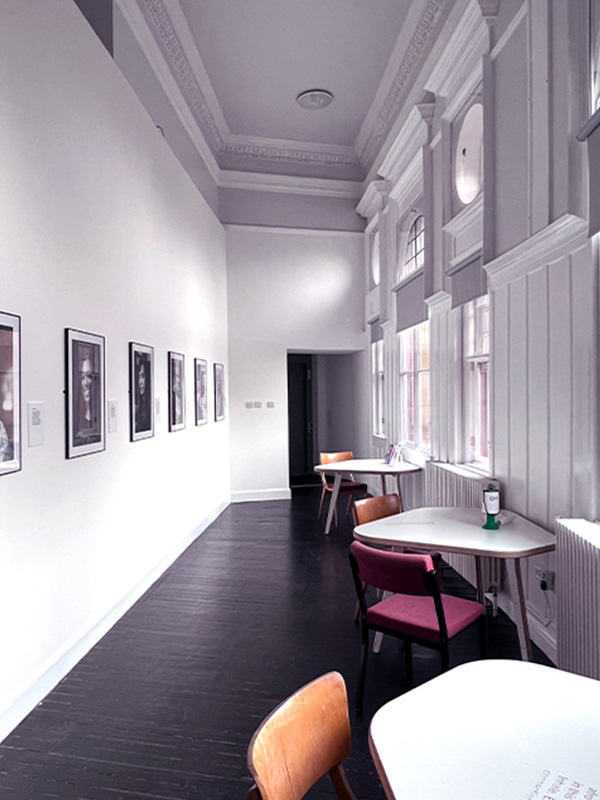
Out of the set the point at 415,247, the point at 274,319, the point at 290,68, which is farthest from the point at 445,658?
the point at 290,68

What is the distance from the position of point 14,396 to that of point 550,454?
2892mm

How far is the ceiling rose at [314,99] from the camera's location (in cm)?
638

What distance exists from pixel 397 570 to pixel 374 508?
3.85 ft

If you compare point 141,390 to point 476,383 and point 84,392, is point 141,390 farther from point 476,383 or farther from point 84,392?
point 476,383

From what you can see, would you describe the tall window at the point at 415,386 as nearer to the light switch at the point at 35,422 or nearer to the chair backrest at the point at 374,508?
the chair backrest at the point at 374,508

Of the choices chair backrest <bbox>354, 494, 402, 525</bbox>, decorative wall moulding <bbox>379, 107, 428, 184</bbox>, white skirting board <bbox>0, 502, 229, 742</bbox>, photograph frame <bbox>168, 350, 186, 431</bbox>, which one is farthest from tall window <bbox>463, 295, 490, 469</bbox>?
white skirting board <bbox>0, 502, 229, 742</bbox>

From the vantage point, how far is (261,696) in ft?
8.77

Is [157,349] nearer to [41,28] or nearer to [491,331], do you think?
[41,28]

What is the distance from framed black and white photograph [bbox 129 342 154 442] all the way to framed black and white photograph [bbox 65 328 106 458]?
490 mm

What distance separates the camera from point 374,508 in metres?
3.53

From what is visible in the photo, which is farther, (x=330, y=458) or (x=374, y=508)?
(x=330, y=458)

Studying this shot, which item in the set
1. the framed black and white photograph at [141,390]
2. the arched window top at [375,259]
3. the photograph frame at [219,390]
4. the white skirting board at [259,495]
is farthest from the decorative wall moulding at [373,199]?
the white skirting board at [259,495]

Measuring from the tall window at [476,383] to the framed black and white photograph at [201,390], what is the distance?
2.96 meters

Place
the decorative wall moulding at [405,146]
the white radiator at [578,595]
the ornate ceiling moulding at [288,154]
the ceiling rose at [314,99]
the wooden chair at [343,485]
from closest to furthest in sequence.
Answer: the white radiator at [578,595], the decorative wall moulding at [405,146], the wooden chair at [343,485], the ceiling rose at [314,99], the ornate ceiling moulding at [288,154]
